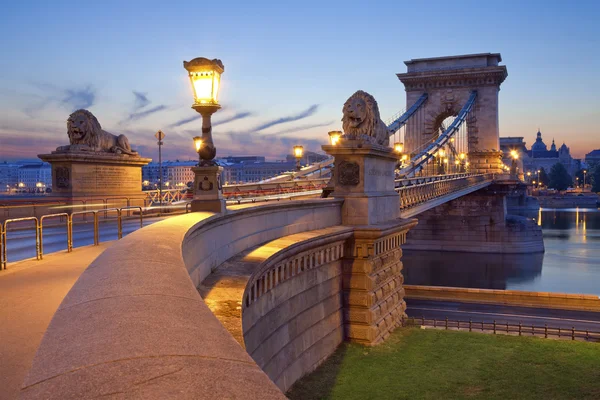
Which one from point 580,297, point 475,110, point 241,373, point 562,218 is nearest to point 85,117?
point 241,373

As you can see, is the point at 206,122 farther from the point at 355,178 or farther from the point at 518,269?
the point at 518,269

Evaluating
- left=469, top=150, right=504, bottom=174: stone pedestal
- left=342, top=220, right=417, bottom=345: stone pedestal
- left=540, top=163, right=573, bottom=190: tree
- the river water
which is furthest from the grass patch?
left=540, top=163, right=573, bottom=190: tree

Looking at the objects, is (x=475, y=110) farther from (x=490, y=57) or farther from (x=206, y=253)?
(x=206, y=253)

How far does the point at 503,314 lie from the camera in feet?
94.2

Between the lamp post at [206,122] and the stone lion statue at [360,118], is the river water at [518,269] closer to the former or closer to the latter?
the stone lion statue at [360,118]

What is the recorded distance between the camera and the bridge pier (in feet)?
185

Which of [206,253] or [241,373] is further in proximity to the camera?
[206,253]

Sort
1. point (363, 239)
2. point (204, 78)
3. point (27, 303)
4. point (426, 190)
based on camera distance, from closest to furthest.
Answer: point (27, 303)
point (204, 78)
point (363, 239)
point (426, 190)

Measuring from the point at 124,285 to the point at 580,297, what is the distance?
3025 centimetres

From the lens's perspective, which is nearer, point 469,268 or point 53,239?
point 53,239

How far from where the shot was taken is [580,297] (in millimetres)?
29469

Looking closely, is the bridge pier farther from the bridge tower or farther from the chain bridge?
the chain bridge

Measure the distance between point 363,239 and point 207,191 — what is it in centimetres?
700

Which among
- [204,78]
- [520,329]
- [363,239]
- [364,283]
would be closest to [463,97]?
[520,329]
